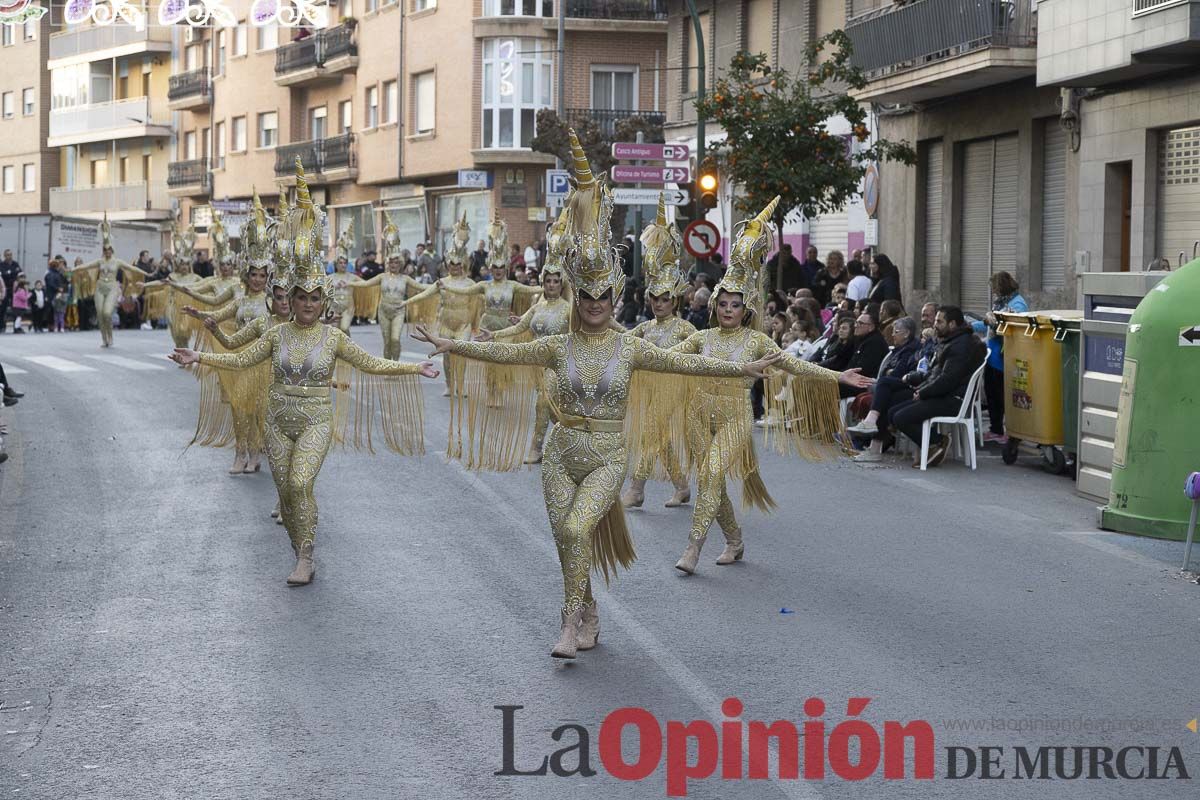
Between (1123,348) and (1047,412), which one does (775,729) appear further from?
(1047,412)

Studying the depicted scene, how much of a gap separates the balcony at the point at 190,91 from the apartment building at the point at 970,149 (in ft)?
135

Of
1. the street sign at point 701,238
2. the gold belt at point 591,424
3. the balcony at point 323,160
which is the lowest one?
the gold belt at point 591,424

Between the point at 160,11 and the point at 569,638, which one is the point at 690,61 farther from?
the point at 569,638

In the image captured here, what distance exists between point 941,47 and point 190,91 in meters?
47.5

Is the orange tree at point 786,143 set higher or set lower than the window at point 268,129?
lower

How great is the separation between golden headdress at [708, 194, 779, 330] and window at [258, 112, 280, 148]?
54054mm

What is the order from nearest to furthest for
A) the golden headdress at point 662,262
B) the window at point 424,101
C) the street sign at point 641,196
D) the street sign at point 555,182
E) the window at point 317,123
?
the golden headdress at point 662,262 → the street sign at point 641,196 → the street sign at point 555,182 → the window at point 424,101 → the window at point 317,123

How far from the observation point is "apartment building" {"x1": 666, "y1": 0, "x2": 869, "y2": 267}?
3271 cm

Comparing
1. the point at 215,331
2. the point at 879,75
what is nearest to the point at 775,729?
the point at 215,331

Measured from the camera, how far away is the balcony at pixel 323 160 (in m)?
56.8

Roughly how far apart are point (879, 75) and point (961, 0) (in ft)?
10.1

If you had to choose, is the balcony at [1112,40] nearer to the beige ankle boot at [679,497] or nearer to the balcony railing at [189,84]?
the beige ankle boot at [679,497]

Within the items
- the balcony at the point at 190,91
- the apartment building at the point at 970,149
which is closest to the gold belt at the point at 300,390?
the apartment building at the point at 970,149

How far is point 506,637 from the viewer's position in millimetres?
8523
